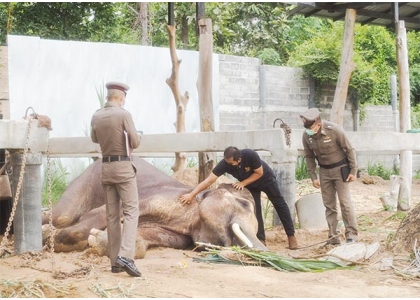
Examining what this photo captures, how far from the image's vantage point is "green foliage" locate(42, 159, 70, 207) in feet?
39.6

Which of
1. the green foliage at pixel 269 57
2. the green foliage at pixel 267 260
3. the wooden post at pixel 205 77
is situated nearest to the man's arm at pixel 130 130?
the green foliage at pixel 267 260

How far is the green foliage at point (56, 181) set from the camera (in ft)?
39.6

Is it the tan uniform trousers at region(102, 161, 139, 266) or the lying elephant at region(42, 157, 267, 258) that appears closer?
the tan uniform trousers at region(102, 161, 139, 266)

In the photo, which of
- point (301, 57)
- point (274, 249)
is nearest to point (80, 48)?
point (301, 57)

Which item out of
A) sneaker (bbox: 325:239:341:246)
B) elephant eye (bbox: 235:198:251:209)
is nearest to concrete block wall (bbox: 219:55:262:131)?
sneaker (bbox: 325:239:341:246)

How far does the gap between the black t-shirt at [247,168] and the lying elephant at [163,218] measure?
0.61ft

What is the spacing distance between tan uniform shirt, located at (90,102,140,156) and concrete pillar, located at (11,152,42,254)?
4.17ft

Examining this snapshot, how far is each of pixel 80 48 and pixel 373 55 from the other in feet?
34.4

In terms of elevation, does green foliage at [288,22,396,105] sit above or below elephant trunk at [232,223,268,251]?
above

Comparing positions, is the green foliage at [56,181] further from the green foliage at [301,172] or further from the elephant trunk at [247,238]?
the elephant trunk at [247,238]

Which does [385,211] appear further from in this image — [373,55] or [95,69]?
[373,55]

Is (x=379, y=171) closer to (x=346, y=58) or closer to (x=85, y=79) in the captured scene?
(x=346, y=58)

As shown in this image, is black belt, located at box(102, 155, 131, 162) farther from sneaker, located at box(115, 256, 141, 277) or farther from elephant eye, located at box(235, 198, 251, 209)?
elephant eye, located at box(235, 198, 251, 209)

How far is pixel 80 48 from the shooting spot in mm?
14664
